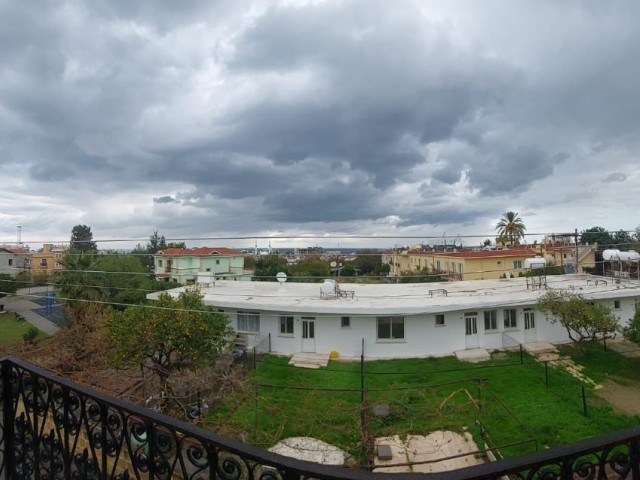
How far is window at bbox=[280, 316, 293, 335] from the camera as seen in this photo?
1509 centimetres

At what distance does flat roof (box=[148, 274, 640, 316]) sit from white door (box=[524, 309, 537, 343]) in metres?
0.80

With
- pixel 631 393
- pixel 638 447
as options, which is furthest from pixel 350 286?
pixel 638 447

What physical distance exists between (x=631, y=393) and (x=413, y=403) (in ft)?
21.3

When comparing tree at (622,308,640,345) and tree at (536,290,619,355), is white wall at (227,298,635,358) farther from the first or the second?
tree at (622,308,640,345)

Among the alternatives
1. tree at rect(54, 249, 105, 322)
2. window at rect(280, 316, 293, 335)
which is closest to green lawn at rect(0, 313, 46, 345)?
tree at rect(54, 249, 105, 322)

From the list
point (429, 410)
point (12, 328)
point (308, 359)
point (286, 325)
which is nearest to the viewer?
point (429, 410)

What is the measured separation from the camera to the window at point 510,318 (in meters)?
15.4

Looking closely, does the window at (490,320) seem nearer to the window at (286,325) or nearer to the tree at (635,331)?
the tree at (635,331)

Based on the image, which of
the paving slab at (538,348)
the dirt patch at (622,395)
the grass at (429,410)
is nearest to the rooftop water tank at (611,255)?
the paving slab at (538,348)

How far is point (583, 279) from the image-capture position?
1953cm

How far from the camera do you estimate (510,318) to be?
50.6ft

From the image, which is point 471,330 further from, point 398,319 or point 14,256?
point 14,256

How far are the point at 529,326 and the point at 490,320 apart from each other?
6.07 ft

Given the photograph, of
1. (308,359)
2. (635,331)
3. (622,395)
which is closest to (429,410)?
(308,359)
